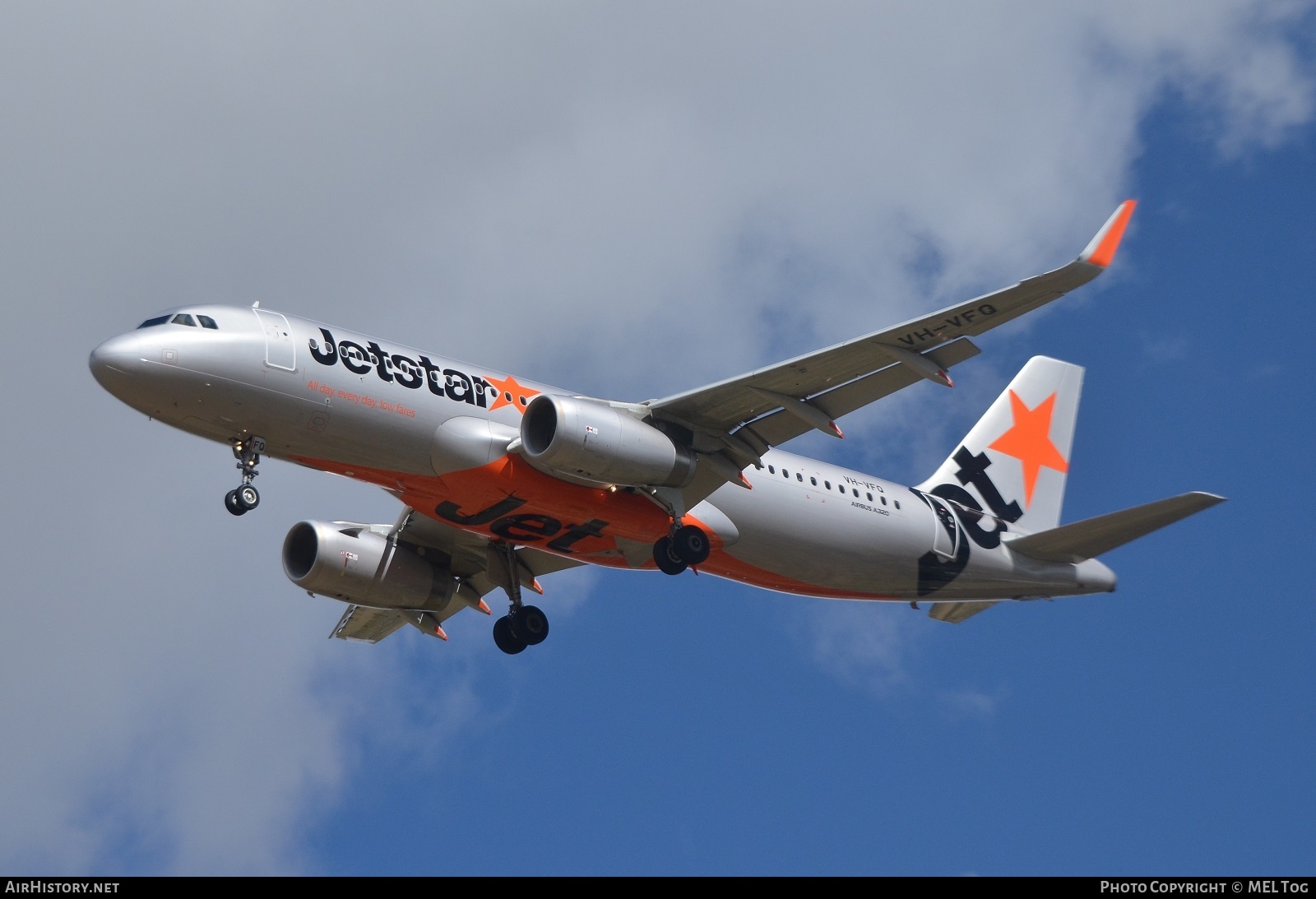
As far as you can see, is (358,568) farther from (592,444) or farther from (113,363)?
(113,363)

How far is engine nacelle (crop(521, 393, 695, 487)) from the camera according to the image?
29.2 m

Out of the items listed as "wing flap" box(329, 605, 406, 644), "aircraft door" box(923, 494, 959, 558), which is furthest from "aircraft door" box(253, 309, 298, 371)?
"aircraft door" box(923, 494, 959, 558)

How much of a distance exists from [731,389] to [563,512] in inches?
165

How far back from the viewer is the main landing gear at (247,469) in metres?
28.1

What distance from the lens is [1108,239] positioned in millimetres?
26797

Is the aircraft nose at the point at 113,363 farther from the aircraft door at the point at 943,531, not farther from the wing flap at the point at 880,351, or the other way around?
the aircraft door at the point at 943,531

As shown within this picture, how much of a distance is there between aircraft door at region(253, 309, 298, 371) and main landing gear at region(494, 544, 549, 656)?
861 centimetres

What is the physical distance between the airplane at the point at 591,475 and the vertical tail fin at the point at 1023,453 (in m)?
0.12

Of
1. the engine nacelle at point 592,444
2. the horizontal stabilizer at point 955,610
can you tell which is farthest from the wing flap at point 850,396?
the horizontal stabilizer at point 955,610

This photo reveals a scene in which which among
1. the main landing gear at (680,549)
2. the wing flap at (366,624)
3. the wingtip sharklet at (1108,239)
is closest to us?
the wingtip sharklet at (1108,239)

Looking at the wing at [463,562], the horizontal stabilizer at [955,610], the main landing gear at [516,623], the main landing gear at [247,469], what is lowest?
the main landing gear at [247,469]

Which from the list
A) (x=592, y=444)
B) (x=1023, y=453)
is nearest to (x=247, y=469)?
(x=592, y=444)

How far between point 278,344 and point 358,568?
28.2 feet

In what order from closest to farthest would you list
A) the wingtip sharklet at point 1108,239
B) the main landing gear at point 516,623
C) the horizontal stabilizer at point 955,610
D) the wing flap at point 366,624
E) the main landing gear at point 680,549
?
the wingtip sharklet at point 1108,239 < the main landing gear at point 680,549 < the main landing gear at point 516,623 < the horizontal stabilizer at point 955,610 < the wing flap at point 366,624
